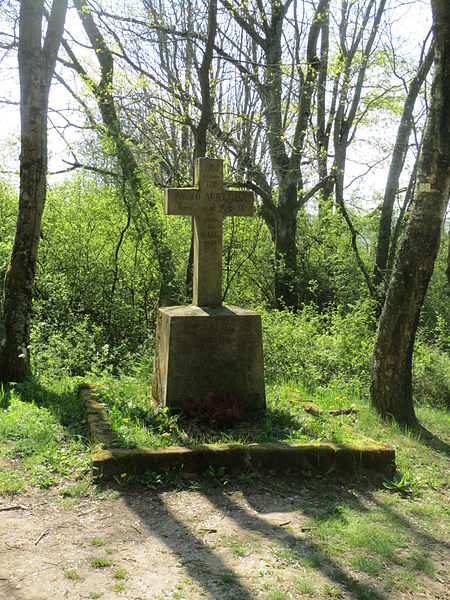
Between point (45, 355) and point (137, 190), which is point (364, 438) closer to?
point (45, 355)

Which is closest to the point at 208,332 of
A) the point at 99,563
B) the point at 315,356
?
the point at 99,563

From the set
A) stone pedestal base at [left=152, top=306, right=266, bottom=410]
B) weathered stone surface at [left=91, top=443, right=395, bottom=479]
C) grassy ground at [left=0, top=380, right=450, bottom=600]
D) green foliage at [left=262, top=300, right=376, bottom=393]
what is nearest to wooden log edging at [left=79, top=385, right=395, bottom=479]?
weathered stone surface at [left=91, top=443, right=395, bottom=479]

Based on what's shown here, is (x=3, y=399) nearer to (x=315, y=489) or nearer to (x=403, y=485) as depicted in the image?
(x=315, y=489)

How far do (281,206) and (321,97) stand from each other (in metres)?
5.26

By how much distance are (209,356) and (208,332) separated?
24cm

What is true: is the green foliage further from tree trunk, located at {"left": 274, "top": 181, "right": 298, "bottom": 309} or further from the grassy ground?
tree trunk, located at {"left": 274, "top": 181, "right": 298, "bottom": 309}

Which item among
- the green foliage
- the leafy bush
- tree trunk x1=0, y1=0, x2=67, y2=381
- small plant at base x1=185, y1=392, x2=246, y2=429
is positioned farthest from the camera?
the leafy bush

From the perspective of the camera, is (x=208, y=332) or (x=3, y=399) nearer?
(x=208, y=332)

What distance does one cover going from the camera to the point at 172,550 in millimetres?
3582

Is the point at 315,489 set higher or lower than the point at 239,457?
lower

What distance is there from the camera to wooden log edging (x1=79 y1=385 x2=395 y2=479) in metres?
4.58

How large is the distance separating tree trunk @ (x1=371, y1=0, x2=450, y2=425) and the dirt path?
88.4 inches

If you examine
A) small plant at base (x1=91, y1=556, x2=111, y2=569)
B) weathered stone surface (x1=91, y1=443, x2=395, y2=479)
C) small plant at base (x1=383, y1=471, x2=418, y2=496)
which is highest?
weathered stone surface (x1=91, y1=443, x2=395, y2=479)

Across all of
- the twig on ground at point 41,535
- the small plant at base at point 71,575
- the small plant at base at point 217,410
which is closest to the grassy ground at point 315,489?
the small plant at base at point 217,410
